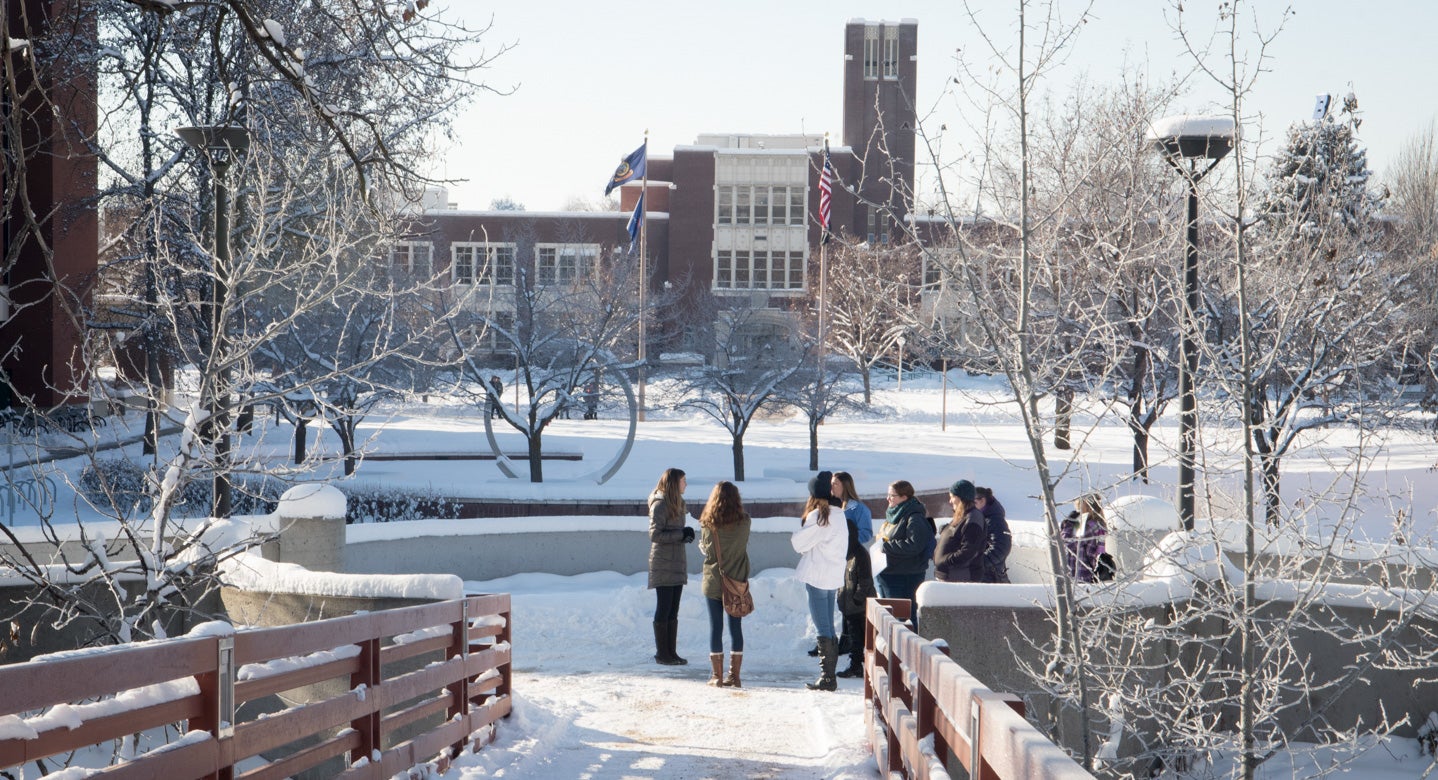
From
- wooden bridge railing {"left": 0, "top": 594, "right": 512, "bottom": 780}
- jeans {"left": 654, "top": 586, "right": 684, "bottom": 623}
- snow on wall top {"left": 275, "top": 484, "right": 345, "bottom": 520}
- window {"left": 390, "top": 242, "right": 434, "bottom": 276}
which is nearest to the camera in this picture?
wooden bridge railing {"left": 0, "top": 594, "right": 512, "bottom": 780}

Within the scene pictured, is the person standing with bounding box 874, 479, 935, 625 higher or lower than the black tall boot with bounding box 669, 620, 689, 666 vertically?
higher

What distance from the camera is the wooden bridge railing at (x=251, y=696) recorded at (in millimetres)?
3205

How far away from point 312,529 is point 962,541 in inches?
220

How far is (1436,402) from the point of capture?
2473cm

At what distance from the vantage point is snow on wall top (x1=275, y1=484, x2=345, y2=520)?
10867 millimetres

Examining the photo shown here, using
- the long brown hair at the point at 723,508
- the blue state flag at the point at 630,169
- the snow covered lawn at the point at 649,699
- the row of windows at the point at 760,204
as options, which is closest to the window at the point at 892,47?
the row of windows at the point at 760,204

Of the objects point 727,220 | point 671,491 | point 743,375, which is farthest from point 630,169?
point 727,220

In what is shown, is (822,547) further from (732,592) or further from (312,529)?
(312,529)

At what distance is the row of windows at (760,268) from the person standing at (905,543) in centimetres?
5414

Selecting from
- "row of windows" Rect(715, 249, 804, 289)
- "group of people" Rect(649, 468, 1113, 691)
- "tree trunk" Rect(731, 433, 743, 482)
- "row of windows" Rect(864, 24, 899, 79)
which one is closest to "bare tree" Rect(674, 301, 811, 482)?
"tree trunk" Rect(731, 433, 743, 482)

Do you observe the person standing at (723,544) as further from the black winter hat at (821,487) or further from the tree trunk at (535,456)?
the tree trunk at (535,456)

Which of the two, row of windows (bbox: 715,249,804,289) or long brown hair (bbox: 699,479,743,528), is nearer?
long brown hair (bbox: 699,479,743,528)

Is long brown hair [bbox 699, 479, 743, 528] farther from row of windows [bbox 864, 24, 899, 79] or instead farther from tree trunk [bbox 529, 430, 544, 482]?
row of windows [bbox 864, 24, 899, 79]

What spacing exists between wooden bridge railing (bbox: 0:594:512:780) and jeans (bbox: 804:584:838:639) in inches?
113
